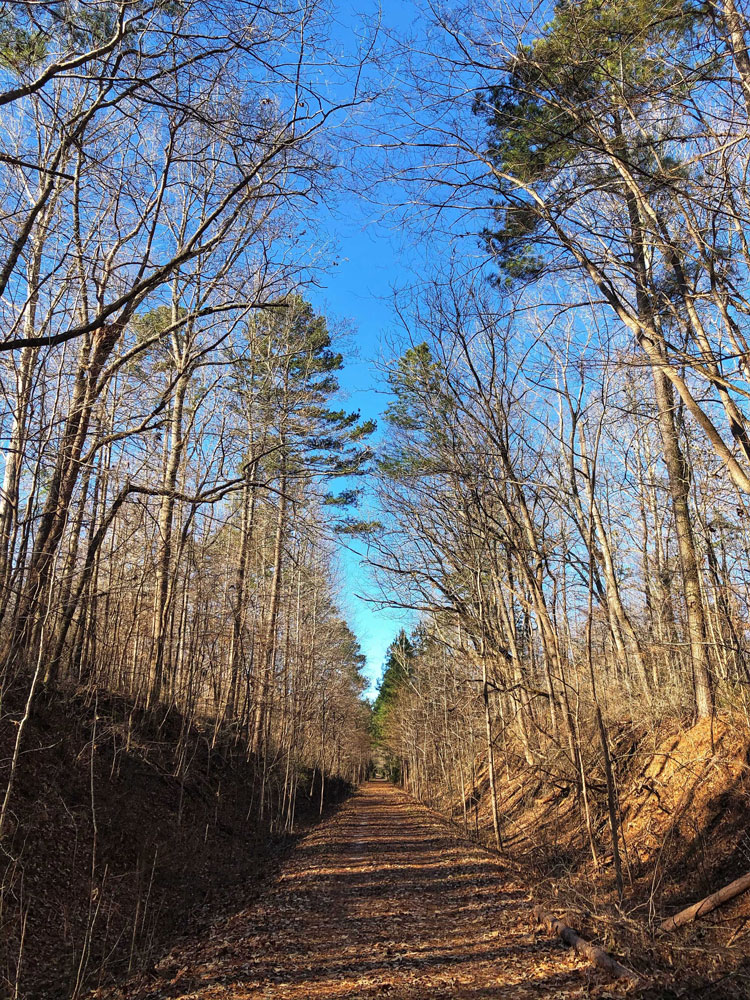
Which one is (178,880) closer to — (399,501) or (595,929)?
(595,929)

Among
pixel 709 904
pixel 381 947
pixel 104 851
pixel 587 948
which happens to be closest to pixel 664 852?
pixel 709 904

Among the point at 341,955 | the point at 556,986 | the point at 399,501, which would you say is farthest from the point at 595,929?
the point at 399,501

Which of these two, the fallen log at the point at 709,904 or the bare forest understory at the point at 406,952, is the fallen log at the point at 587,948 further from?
the fallen log at the point at 709,904

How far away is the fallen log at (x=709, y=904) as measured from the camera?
223 inches

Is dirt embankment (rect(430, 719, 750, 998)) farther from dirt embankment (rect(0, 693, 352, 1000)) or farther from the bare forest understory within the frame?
dirt embankment (rect(0, 693, 352, 1000))

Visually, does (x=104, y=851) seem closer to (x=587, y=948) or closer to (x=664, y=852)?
(x=587, y=948)

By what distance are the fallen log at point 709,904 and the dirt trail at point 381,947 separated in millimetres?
1134

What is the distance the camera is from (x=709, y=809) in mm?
7449

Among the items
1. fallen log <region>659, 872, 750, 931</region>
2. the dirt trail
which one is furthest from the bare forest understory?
fallen log <region>659, 872, 750, 931</region>

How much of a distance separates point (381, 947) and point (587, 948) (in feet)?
6.53

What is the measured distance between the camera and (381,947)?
5.95m

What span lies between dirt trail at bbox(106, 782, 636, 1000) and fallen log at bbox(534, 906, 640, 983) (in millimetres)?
108

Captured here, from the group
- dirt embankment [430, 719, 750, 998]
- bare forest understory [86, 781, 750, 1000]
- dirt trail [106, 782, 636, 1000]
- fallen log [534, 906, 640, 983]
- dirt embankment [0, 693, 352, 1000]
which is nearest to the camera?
fallen log [534, 906, 640, 983]

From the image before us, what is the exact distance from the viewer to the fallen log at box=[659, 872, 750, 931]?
5672 mm
